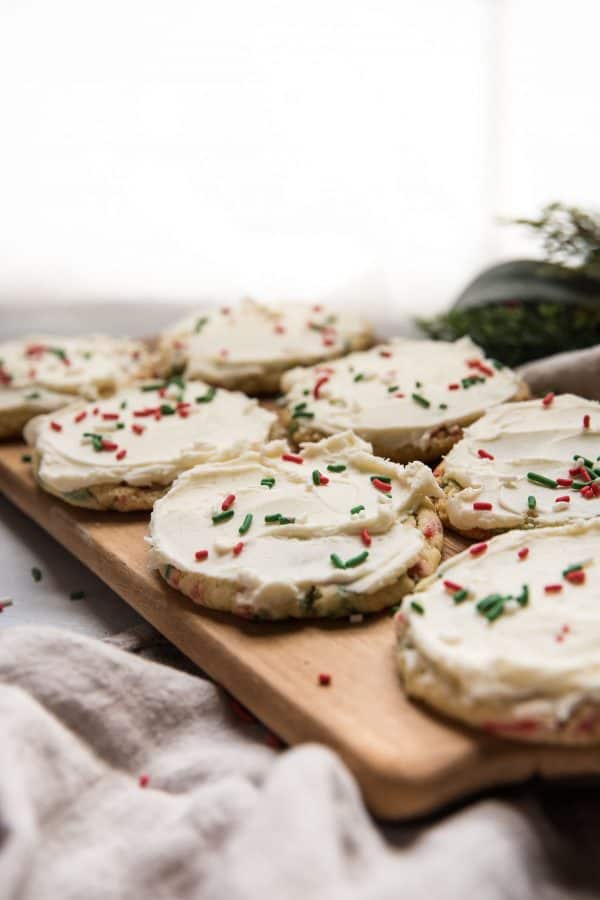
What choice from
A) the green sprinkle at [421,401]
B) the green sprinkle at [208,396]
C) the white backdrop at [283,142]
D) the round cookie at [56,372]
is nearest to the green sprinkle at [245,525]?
the green sprinkle at [421,401]

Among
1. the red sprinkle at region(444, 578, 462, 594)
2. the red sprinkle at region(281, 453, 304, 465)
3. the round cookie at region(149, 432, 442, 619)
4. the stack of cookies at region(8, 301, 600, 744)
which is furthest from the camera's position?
the red sprinkle at region(281, 453, 304, 465)

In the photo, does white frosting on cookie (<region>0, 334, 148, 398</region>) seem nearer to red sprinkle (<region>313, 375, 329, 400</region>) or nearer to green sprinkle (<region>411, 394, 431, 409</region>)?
red sprinkle (<region>313, 375, 329, 400</region>)

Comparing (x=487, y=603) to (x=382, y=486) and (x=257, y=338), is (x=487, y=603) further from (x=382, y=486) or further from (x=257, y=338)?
(x=257, y=338)

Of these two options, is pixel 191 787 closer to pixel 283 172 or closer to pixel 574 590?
pixel 574 590

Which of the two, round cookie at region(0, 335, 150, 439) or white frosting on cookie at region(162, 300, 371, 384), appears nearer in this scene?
round cookie at region(0, 335, 150, 439)

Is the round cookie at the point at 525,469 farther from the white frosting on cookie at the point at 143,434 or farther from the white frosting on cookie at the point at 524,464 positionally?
the white frosting on cookie at the point at 143,434

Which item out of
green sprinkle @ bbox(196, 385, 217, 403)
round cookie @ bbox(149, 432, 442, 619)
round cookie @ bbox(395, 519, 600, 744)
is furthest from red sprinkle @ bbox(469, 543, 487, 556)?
green sprinkle @ bbox(196, 385, 217, 403)
